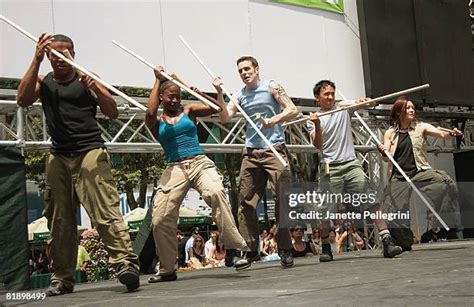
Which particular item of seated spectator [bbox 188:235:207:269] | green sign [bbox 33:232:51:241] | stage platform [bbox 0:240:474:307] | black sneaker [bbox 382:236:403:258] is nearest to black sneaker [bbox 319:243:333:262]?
black sneaker [bbox 382:236:403:258]

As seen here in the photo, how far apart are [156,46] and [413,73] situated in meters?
4.48

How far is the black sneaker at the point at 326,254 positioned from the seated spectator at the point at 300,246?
2288 mm

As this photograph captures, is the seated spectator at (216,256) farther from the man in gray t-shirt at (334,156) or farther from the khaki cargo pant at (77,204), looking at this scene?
the khaki cargo pant at (77,204)

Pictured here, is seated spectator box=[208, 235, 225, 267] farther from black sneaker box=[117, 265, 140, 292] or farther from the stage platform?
black sneaker box=[117, 265, 140, 292]

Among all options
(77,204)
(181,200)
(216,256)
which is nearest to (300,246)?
(216,256)

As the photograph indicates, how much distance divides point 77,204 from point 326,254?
248 cm

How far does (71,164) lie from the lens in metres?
4.52

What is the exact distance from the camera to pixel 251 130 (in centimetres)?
596

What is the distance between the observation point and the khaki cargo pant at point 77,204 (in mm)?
4383

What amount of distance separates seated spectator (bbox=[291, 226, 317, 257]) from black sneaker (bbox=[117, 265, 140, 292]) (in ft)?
14.8

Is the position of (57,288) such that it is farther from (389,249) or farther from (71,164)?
(389,249)

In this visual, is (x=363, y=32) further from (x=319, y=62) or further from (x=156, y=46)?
(x=156, y=46)

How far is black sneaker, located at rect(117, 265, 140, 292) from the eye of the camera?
4.20 m

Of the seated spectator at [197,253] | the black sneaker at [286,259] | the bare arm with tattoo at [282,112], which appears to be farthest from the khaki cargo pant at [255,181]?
the seated spectator at [197,253]
